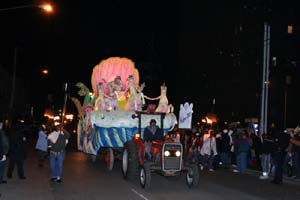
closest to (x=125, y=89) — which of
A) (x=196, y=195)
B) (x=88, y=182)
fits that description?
(x=88, y=182)

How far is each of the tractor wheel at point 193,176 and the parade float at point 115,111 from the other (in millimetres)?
2849

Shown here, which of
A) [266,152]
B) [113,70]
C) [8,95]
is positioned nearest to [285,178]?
[266,152]

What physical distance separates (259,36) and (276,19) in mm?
2946

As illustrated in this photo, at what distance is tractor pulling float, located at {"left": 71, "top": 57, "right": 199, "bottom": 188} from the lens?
1466 centimetres

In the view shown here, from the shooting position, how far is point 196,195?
516 inches

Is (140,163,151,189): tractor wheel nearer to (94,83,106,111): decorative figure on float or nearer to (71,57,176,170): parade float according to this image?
(71,57,176,170): parade float

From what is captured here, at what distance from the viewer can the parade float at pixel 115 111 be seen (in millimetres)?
19359

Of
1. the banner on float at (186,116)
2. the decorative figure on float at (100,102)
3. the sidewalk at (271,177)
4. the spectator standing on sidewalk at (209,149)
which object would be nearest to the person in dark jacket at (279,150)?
the sidewalk at (271,177)

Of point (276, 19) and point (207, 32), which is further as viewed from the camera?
point (207, 32)

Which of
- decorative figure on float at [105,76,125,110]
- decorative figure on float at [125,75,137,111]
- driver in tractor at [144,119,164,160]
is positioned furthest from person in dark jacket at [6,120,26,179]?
decorative figure on float at [125,75,137,111]

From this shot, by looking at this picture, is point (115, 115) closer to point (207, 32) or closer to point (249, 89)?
point (249, 89)

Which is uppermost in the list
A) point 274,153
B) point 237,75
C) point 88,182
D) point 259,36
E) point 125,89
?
point 259,36

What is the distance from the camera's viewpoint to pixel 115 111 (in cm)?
1962

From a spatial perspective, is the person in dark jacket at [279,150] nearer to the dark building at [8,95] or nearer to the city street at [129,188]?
the city street at [129,188]
